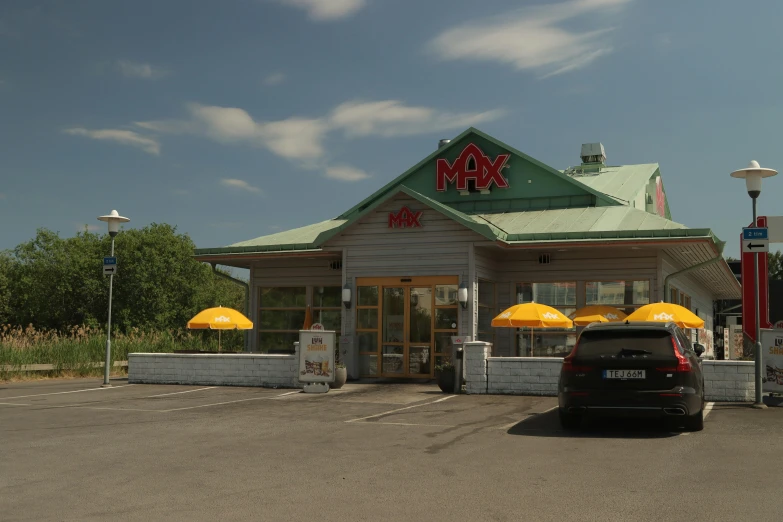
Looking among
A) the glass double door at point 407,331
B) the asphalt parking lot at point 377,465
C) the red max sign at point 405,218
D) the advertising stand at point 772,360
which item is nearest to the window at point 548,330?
the glass double door at point 407,331

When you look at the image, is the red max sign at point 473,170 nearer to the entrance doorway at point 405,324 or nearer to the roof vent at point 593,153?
the entrance doorway at point 405,324

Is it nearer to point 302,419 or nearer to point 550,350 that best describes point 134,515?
point 302,419

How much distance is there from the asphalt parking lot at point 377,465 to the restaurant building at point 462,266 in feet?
21.1

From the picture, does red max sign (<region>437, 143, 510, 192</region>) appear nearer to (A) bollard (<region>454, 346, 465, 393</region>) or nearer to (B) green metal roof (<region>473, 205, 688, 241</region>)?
(B) green metal roof (<region>473, 205, 688, 241</region>)

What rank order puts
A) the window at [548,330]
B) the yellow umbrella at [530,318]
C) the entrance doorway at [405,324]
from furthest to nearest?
the window at [548,330]
the entrance doorway at [405,324]
the yellow umbrella at [530,318]

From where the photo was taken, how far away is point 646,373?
1098 centimetres

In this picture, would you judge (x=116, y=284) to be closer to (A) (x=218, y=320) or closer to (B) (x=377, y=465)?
(A) (x=218, y=320)

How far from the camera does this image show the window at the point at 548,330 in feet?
73.1

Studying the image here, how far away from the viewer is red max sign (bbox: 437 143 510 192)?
25.8 meters

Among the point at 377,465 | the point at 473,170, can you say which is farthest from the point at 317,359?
the point at 473,170

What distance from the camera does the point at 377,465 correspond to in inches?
344

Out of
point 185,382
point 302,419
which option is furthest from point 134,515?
point 185,382

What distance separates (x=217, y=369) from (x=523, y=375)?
26.5 ft

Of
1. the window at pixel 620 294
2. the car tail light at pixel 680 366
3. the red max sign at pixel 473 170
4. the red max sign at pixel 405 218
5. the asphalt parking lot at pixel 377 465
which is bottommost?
the asphalt parking lot at pixel 377 465
